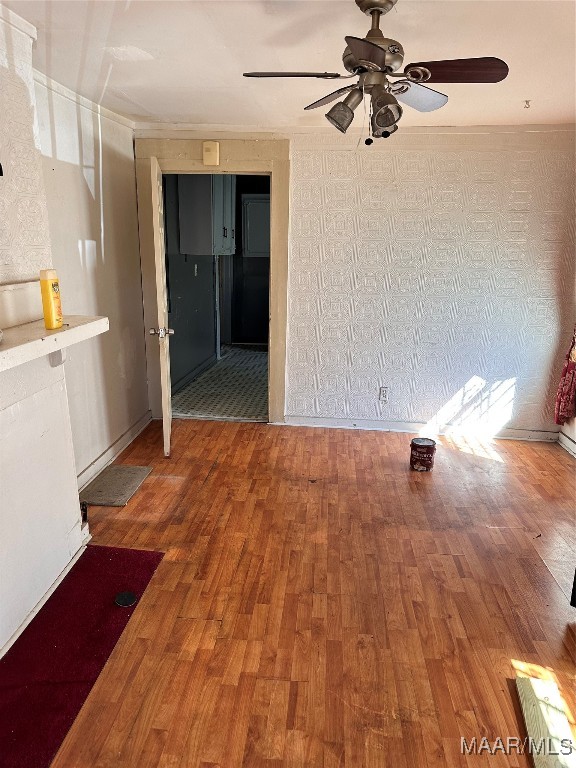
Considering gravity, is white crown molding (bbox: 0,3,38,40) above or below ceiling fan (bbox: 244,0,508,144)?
above

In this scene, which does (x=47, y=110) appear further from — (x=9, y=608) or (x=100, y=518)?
(x=9, y=608)

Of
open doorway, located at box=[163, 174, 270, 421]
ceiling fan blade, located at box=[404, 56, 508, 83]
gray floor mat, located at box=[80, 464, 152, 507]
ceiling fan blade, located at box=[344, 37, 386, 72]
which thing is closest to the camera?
ceiling fan blade, located at box=[344, 37, 386, 72]

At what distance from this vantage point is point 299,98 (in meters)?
3.01

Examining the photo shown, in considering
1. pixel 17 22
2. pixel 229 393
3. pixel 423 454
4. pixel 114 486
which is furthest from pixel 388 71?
pixel 229 393

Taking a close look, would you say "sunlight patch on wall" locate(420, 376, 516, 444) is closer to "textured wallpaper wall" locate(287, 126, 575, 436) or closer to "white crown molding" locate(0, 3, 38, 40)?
"textured wallpaper wall" locate(287, 126, 575, 436)

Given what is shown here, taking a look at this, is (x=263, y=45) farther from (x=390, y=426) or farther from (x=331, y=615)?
(x=390, y=426)

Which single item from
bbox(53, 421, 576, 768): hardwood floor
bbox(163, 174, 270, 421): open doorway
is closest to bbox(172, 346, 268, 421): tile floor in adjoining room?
bbox(163, 174, 270, 421): open doorway

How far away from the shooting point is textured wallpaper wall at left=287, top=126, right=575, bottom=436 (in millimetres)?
3781

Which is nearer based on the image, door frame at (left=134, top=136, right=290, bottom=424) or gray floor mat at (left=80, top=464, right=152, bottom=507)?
gray floor mat at (left=80, top=464, right=152, bottom=507)

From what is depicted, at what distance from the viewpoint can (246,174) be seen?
158 inches

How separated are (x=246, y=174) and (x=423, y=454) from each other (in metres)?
2.64

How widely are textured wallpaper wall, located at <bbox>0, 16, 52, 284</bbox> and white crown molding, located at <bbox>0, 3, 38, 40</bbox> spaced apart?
0.01m

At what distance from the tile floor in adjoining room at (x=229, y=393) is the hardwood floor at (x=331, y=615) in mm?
968

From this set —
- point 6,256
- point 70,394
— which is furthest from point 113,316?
point 6,256
